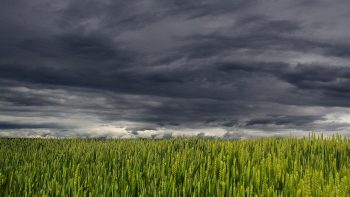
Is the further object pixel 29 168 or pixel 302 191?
pixel 29 168

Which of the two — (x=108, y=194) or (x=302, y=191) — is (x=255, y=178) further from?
(x=108, y=194)

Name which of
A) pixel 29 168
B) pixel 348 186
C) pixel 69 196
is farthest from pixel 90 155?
pixel 348 186

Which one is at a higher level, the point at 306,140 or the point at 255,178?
the point at 306,140

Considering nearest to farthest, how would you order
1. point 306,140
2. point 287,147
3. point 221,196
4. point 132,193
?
point 221,196 < point 132,193 < point 287,147 < point 306,140

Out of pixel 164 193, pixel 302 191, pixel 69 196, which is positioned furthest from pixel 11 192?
pixel 302 191

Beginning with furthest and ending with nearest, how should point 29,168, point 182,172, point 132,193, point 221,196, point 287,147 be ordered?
point 287,147
point 29,168
point 182,172
point 132,193
point 221,196

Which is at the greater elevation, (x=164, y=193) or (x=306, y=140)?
(x=306, y=140)

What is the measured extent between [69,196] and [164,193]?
Answer: 1714mm

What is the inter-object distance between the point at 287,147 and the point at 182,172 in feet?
18.0

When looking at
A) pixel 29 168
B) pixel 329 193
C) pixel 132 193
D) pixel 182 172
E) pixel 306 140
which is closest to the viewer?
pixel 329 193

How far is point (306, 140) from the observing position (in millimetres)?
13523

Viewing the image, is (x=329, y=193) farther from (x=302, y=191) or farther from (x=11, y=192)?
(x=11, y=192)

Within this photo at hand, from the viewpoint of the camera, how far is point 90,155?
12.1m

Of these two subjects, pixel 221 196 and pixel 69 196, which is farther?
pixel 69 196
